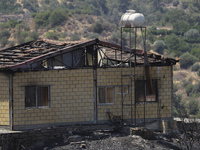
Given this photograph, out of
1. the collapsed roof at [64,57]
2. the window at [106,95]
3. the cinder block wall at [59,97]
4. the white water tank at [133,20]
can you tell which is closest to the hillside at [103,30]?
the collapsed roof at [64,57]

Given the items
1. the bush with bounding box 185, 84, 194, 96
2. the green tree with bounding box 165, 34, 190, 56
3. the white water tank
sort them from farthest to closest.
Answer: the green tree with bounding box 165, 34, 190, 56
the bush with bounding box 185, 84, 194, 96
the white water tank

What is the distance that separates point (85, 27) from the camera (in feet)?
278

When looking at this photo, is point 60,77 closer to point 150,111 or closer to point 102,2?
point 150,111

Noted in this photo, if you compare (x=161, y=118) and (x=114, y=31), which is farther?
(x=114, y=31)

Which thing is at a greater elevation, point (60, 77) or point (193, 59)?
point (193, 59)

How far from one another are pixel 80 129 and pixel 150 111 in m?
4.58

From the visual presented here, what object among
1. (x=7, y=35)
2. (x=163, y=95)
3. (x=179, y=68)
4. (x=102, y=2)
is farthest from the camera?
(x=102, y=2)

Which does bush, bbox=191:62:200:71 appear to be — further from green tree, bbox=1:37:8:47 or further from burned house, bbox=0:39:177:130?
burned house, bbox=0:39:177:130

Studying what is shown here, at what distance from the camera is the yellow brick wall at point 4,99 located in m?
19.3

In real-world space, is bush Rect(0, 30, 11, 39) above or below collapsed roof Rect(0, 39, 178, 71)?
above

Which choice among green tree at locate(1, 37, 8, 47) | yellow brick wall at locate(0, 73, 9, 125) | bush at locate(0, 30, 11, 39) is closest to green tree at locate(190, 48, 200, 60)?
green tree at locate(1, 37, 8, 47)

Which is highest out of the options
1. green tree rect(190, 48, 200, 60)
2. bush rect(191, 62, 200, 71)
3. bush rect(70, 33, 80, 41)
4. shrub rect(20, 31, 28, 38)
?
shrub rect(20, 31, 28, 38)

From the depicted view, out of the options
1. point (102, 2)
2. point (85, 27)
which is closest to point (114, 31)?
point (85, 27)

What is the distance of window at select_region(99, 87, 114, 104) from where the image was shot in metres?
20.5
